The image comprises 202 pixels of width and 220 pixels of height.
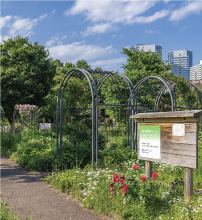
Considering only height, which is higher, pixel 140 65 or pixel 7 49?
pixel 7 49

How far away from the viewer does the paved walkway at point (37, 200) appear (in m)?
3.66

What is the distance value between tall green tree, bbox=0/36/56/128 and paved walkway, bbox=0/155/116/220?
50.7 feet

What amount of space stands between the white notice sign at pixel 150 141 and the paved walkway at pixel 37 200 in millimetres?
1398

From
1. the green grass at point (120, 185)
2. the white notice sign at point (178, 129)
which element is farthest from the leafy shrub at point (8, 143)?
the white notice sign at point (178, 129)

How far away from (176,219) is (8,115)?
21.4 metres

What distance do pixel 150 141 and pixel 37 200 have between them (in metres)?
2.50

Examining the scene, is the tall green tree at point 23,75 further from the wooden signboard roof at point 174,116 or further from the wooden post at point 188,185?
the wooden post at point 188,185

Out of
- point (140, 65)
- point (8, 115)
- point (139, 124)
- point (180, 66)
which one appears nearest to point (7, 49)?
point (8, 115)

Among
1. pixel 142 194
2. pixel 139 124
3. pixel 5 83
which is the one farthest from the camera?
pixel 5 83

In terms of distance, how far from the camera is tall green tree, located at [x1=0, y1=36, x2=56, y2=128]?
66.6 feet

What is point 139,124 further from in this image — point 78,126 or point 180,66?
point 180,66

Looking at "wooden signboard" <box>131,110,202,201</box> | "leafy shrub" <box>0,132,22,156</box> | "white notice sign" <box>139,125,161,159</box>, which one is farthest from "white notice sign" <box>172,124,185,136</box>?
"leafy shrub" <box>0,132,22,156</box>

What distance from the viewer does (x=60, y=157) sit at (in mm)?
6801

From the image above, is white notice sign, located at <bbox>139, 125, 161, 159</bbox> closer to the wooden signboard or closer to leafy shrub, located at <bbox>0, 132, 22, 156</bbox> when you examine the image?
the wooden signboard
